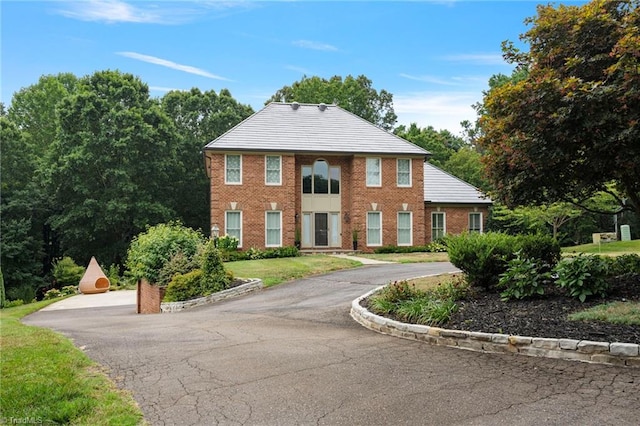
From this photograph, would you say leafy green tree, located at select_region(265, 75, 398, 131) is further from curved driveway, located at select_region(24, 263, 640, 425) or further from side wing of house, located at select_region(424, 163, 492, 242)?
curved driveway, located at select_region(24, 263, 640, 425)

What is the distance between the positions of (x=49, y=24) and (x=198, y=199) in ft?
95.7

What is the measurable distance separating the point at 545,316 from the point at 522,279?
1338 millimetres

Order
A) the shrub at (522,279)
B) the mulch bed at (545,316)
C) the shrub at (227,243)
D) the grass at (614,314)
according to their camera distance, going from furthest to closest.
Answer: the shrub at (227,243), the shrub at (522,279), the grass at (614,314), the mulch bed at (545,316)

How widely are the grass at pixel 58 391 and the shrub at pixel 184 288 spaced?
22.1 ft

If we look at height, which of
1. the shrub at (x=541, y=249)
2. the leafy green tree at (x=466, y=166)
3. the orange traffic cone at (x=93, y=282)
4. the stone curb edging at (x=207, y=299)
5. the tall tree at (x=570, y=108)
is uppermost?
the leafy green tree at (x=466, y=166)

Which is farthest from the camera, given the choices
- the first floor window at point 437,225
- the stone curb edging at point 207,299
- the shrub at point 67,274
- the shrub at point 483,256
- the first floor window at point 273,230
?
the first floor window at point 437,225

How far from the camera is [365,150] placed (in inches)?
1091

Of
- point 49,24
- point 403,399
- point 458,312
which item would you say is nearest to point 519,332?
point 458,312

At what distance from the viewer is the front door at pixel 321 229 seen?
28.3m

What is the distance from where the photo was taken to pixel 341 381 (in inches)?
215

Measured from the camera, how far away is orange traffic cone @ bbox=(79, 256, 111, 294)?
80.1ft

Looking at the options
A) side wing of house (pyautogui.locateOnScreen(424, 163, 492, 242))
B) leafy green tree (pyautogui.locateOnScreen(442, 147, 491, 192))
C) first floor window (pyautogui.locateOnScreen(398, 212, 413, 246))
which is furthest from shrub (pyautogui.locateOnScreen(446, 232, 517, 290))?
leafy green tree (pyautogui.locateOnScreen(442, 147, 491, 192))

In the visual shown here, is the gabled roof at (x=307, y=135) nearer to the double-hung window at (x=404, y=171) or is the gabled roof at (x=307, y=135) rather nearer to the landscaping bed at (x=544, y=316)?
the double-hung window at (x=404, y=171)

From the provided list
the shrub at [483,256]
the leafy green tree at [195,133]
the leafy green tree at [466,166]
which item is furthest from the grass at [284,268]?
the leafy green tree at [466,166]
